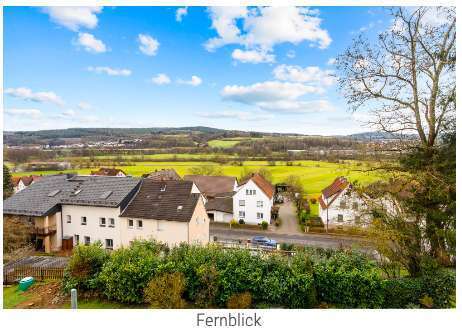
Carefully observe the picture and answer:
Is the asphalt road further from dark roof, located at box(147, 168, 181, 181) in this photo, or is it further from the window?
the window

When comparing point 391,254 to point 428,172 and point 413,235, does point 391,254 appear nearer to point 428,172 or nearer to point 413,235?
point 413,235

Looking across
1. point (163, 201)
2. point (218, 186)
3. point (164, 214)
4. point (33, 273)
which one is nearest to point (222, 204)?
point (218, 186)

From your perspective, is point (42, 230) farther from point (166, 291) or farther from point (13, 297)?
point (166, 291)

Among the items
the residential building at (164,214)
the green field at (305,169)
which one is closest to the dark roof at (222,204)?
the residential building at (164,214)

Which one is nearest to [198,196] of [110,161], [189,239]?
[189,239]

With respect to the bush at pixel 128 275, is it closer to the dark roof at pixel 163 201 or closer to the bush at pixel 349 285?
the bush at pixel 349 285

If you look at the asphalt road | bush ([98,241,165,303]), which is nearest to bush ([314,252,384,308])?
bush ([98,241,165,303])
